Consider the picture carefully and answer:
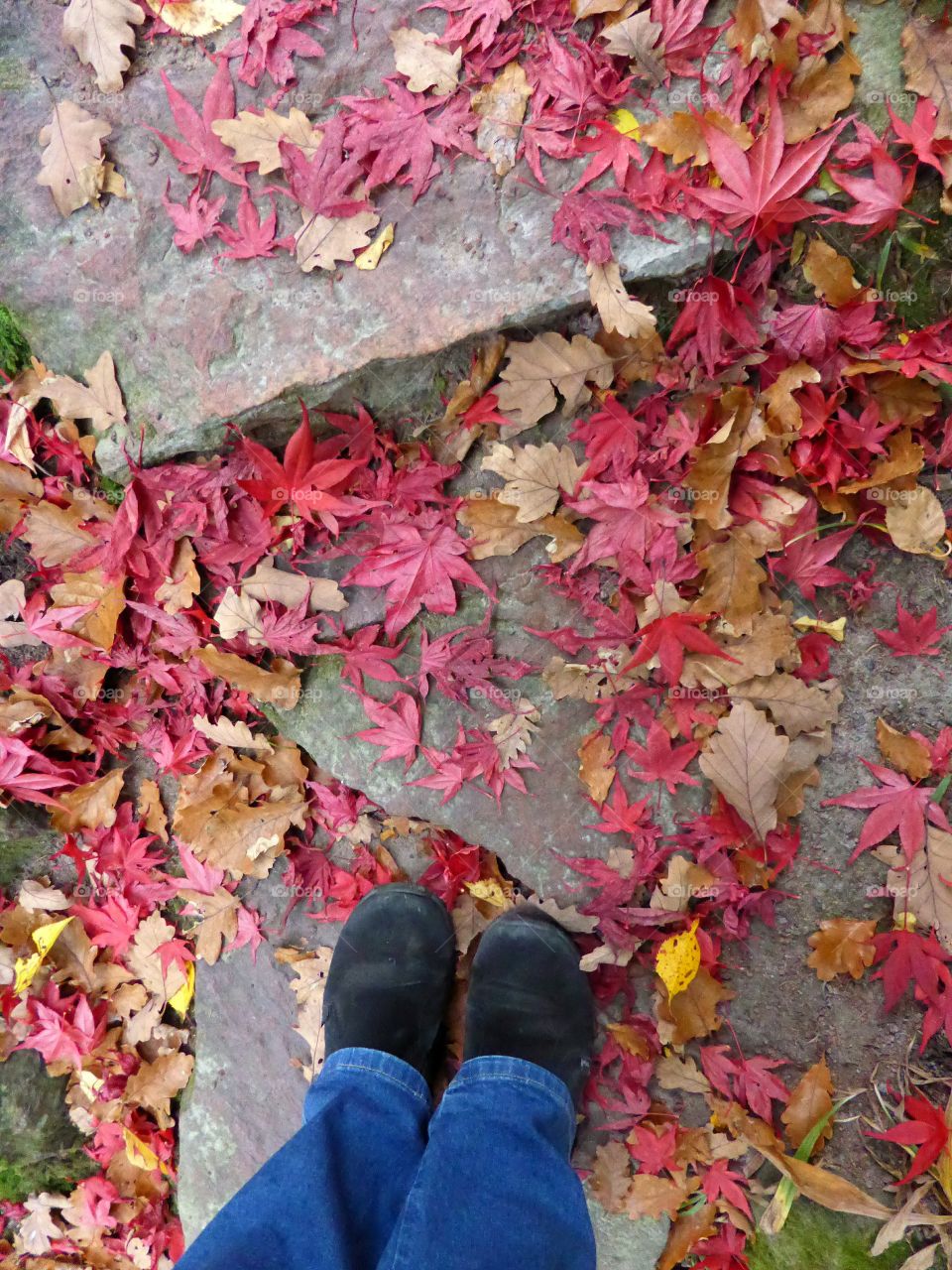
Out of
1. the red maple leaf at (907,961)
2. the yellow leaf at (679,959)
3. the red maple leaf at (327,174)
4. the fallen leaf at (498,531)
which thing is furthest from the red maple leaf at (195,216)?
the red maple leaf at (907,961)

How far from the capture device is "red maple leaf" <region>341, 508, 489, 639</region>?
169 centimetres

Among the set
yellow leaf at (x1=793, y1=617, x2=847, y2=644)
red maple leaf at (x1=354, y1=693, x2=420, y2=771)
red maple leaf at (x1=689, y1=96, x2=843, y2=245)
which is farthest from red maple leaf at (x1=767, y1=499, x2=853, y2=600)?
red maple leaf at (x1=354, y1=693, x2=420, y2=771)

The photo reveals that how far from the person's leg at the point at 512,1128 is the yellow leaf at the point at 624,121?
1.78m

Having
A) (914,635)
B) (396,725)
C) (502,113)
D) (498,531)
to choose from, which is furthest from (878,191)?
(396,725)

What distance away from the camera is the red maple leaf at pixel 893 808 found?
1530mm

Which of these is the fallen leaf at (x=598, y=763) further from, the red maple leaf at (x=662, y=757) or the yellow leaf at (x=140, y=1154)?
the yellow leaf at (x=140, y=1154)

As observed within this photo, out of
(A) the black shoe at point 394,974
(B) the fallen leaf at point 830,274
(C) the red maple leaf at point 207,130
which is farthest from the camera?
(A) the black shoe at point 394,974

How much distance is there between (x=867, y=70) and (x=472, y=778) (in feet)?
5.44

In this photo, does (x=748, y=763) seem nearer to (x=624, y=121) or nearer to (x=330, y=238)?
(x=624, y=121)

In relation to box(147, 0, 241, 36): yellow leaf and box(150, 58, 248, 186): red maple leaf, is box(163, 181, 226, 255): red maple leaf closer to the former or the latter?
box(150, 58, 248, 186): red maple leaf

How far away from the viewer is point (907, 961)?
154 cm

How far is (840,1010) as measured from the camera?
1.63 metres

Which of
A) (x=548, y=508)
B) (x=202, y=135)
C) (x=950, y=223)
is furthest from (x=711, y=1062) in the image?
(x=202, y=135)

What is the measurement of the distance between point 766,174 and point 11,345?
1818mm
